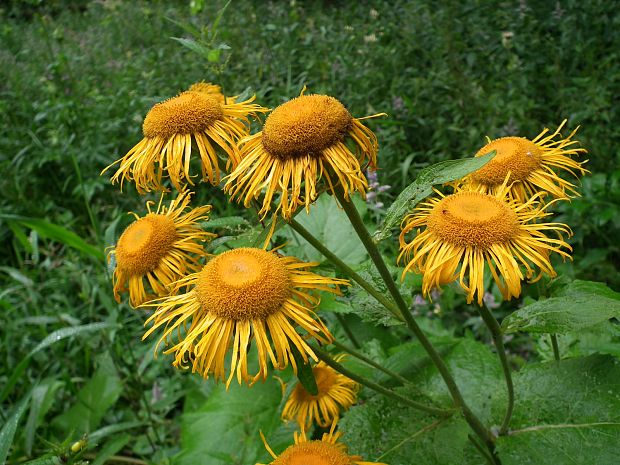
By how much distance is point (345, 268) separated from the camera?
1.14 meters

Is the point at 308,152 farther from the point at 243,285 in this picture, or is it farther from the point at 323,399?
the point at 323,399

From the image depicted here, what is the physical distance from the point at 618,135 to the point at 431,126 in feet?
3.25

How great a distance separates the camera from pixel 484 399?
155 centimetres

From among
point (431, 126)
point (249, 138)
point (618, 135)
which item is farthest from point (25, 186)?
point (618, 135)

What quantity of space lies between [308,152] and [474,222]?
0.35 metres

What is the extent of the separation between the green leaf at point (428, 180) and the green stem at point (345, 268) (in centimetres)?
10

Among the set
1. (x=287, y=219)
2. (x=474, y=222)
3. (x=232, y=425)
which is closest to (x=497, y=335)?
(x=474, y=222)

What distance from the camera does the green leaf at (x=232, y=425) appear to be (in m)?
1.81

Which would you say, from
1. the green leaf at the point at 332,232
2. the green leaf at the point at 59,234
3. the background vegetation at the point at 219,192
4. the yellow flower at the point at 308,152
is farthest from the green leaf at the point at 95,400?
the yellow flower at the point at 308,152

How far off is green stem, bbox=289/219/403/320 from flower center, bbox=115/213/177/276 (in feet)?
1.27

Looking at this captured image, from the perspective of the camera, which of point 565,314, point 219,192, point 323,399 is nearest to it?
point 565,314

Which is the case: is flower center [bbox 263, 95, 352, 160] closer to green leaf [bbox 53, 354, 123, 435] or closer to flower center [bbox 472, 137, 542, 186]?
flower center [bbox 472, 137, 542, 186]

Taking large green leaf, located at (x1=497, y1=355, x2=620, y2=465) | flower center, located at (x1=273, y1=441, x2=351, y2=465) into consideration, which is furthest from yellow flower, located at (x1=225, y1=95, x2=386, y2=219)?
large green leaf, located at (x1=497, y1=355, x2=620, y2=465)

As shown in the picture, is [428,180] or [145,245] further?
[145,245]
